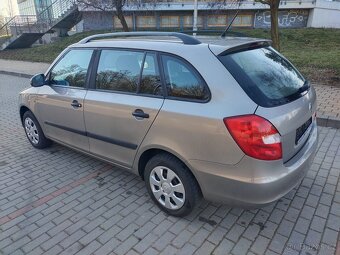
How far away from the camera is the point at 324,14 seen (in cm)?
2092

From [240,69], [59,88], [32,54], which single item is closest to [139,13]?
[32,54]

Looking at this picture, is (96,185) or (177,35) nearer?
(177,35)

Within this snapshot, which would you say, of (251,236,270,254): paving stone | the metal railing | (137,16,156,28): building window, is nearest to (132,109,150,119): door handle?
(251,236,270,254): paving stone

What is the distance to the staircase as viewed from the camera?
19984mm

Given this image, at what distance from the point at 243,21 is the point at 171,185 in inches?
875

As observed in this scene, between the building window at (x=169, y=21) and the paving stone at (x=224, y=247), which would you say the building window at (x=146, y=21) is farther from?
the paving stone at (x=224, y=247)

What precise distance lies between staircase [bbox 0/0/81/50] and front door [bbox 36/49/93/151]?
17.8m

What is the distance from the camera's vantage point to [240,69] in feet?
7.56

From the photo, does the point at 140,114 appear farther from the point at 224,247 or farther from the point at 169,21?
the point at 169,21

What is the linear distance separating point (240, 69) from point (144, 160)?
131 centimetres

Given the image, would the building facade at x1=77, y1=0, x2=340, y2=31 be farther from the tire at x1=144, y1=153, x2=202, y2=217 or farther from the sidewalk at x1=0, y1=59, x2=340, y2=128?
the tire at x1=144, y1=153, x2=202, y2=217

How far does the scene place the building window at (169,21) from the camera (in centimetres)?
2325

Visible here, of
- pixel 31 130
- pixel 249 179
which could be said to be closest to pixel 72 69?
pixel 31 130

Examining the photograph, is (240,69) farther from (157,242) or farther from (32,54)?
(32,54)
